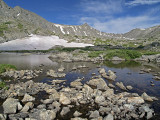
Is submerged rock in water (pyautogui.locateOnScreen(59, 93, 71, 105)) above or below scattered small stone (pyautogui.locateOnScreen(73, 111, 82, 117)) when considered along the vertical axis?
above

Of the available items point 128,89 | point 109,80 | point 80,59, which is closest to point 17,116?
point 128,89

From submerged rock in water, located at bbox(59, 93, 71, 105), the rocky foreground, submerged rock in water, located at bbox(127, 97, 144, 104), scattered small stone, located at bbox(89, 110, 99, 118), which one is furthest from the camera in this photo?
submerged rock in water, located at bbox(127, 97, 144, 104)

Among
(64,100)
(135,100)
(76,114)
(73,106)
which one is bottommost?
(76,114)

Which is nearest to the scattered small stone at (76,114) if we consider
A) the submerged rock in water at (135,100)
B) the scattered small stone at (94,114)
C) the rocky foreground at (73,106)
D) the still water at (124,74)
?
the rocky foreground at (73,106)

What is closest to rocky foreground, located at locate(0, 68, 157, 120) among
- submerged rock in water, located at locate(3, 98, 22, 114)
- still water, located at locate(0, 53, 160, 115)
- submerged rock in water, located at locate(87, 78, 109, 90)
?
submerged rock in water, located at locate(3, 98, 22, 114)

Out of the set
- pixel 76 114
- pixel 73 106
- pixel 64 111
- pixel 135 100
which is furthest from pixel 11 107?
pixel 135 100

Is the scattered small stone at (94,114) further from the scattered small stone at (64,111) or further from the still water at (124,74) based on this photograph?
the still water at (124,74)

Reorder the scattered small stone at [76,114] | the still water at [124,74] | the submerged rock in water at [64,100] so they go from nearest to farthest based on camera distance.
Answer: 1. the scattered small stone at [76,114]
2. the submerged rock in water at [64,100]
3. the still water at [124,74]

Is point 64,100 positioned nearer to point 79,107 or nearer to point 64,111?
point 79,107

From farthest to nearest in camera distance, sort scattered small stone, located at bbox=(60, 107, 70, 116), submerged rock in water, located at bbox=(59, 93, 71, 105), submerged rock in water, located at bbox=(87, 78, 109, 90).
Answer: submerged rock in water, located at bbox=(87, 78, 109, 90) < submerged rock in water, located at bbox=(59, 93, 71, 105) < scattered small stone, located at bbox=(60, 107, 70, 116)

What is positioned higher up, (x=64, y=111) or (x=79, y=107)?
(x=64, y=111)

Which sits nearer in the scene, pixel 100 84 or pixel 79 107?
pixel 79 107

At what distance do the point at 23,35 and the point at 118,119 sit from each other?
178 m

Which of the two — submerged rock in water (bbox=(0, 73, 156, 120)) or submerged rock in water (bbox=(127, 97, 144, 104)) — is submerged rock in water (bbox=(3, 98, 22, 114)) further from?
submerged rock in water (bbox=(127, 97, 144, 104))
